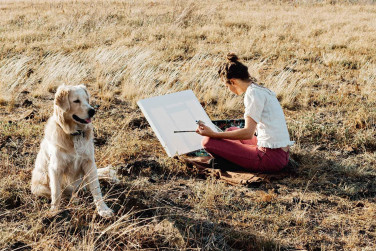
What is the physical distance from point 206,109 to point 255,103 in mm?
2407

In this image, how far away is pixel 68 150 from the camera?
3.22 meters

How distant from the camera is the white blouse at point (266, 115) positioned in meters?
3.76

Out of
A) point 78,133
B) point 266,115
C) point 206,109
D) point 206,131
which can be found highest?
point 78,133

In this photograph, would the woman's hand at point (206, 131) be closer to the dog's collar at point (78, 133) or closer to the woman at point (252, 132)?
the woman at point (252, 132)

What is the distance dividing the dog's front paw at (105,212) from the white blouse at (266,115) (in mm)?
1649

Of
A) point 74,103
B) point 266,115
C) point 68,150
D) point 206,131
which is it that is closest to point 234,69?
point 266,115

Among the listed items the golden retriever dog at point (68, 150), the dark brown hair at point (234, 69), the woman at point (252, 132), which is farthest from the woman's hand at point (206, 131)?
the golden retriever dog at point (68, 150)

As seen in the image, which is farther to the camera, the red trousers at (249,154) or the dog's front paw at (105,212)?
the red trousers at (249,154)

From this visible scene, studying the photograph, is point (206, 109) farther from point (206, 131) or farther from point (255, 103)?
point (255, 103)

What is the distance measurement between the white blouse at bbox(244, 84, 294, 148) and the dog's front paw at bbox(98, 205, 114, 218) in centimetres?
165

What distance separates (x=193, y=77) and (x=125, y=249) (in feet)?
15.6

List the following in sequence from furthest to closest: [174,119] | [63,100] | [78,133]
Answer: [174,119] < [78,133] < [63,100]

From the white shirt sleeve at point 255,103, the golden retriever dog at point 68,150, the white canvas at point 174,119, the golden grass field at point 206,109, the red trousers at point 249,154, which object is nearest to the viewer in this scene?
A: the golden grass field at point 206,109

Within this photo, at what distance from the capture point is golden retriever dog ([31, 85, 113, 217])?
319 centimetres
